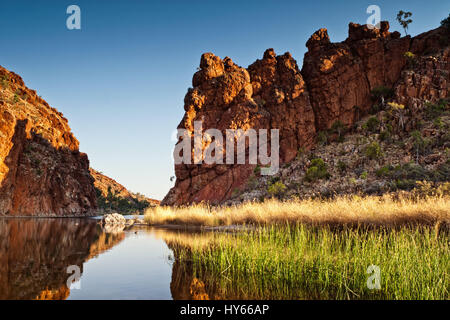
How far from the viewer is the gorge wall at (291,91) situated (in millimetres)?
49406

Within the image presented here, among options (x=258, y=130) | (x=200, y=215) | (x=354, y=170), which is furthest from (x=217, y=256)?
(x=258, y=130)

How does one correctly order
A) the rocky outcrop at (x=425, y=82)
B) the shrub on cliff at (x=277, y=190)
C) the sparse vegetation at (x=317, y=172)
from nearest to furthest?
1. the shrub on cliff at (x=277, y=190)
2. the sparse vegetation at (x=317, y=172)
3. the rocky outcrop at (x=425, y=82)

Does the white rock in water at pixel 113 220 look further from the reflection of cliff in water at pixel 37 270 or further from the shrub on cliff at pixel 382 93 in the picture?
the shrub on cliff at pixel 382 93

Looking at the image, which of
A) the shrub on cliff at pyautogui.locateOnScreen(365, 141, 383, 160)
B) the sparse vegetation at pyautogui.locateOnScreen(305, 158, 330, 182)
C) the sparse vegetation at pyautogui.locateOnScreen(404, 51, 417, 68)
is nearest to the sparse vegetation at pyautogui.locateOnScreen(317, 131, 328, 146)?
the sparse vegetation at pyautogui.locateOnScreen(305, 158, 330, 182)

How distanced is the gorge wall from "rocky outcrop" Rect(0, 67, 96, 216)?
2234 centimetres

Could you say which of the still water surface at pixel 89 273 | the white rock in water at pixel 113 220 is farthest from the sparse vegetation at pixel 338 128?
the still water surface at pixel 89 273

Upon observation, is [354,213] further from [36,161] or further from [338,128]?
[36,161]

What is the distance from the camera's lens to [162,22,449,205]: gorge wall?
4941 centimetres

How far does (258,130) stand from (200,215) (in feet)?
104

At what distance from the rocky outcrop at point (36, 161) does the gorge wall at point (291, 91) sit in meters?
22.3

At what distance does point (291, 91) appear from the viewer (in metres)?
54.2

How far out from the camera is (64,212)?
186 feet

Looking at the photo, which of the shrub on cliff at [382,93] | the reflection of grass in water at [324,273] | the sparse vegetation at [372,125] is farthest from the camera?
the shrub on cliff at [382,93]

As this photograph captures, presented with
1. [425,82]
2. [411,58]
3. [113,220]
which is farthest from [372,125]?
[113,220]
